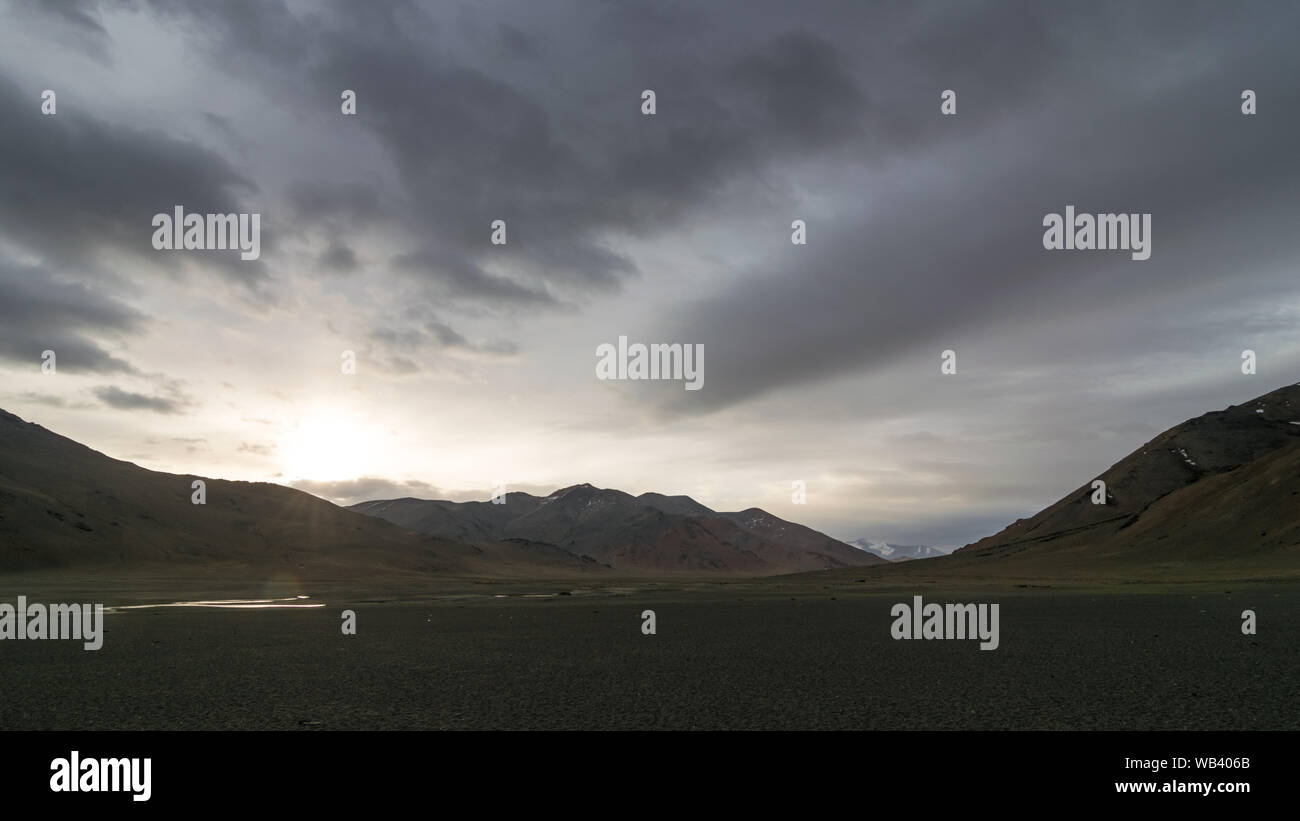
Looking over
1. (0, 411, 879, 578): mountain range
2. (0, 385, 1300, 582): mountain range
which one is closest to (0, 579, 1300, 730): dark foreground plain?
(0, 385, 1300, 582): mountain range

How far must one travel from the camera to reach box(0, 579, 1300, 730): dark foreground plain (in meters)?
10.8

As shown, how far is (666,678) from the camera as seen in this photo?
14820 mm

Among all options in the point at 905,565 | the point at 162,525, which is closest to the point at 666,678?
the point at 162,525

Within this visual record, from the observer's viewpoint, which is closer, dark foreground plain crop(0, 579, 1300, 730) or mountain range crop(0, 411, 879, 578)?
dark foreground plain crop(0, 579, 1300, 730)

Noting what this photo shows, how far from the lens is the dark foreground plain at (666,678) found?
10.8 meters

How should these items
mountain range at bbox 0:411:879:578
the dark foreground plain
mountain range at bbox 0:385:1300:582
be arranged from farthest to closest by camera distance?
1. mountain range at bbox 0:411:879:578
2. mountain range at bbox 0:385:1300:582
3. the dark foreground plain

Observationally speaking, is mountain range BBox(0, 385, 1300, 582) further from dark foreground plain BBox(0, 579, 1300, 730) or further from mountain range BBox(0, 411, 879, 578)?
dark foreground plain BBox(0, 579, 1300, 730)

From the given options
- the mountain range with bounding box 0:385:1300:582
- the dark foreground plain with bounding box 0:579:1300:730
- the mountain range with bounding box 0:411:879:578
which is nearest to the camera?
the dark foreground plain with bounding box 0:579:1300:730

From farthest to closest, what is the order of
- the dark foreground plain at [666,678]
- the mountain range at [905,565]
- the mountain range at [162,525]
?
the mountain range at [162,525] → the mountain range at [905,565] → the dark foreground plain at [666,678]

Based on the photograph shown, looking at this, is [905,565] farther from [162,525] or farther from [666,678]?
[666,678]

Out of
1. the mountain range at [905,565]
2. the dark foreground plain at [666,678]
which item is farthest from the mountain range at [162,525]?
the dark foreground plain at [666,678]

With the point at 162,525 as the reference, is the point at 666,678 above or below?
above

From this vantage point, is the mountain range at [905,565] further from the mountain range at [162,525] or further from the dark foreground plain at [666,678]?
the dark foreground plain at [666,678]
